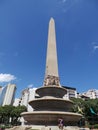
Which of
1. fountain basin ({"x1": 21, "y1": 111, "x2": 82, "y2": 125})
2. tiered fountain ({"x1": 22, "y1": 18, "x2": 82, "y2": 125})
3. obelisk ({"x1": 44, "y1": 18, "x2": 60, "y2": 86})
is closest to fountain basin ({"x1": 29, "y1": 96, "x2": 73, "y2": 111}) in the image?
tiered fountain ({"x1": 22, "y1": 18, "x2": 82, "y2": 125})

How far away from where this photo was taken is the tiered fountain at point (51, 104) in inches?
590

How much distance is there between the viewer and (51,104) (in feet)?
56.6

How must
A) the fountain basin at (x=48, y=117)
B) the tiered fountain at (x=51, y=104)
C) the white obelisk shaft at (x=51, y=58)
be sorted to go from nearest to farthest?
the fountain basin at (x=48, y=117) < the tiered fountain at (x=51, y=104) < the white obelisk shaft at (x=51, y=58)

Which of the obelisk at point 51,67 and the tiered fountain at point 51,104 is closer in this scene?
the tiered fountain at point 51,104

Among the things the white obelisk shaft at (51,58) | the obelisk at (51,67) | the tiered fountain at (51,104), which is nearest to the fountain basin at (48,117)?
the tiered fountain at (51,104)

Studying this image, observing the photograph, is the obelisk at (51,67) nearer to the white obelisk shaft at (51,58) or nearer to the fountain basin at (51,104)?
the white obelisk shaft at (51,58)

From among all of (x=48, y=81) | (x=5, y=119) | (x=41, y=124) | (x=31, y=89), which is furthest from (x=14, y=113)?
(x=41, y=124)

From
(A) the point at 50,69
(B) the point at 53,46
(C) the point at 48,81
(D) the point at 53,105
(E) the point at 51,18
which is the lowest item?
(D) the point at 53,105

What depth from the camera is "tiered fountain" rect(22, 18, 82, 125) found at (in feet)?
49.2

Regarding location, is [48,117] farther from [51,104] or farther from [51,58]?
[51,58]

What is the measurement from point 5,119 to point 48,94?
1977 inches

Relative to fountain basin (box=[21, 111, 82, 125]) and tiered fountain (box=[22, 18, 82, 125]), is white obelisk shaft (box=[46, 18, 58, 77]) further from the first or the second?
fountain basin (box=[21, 111, 82, 125])

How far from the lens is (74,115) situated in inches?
626

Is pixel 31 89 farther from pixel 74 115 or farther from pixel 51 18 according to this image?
pixel 74 115
